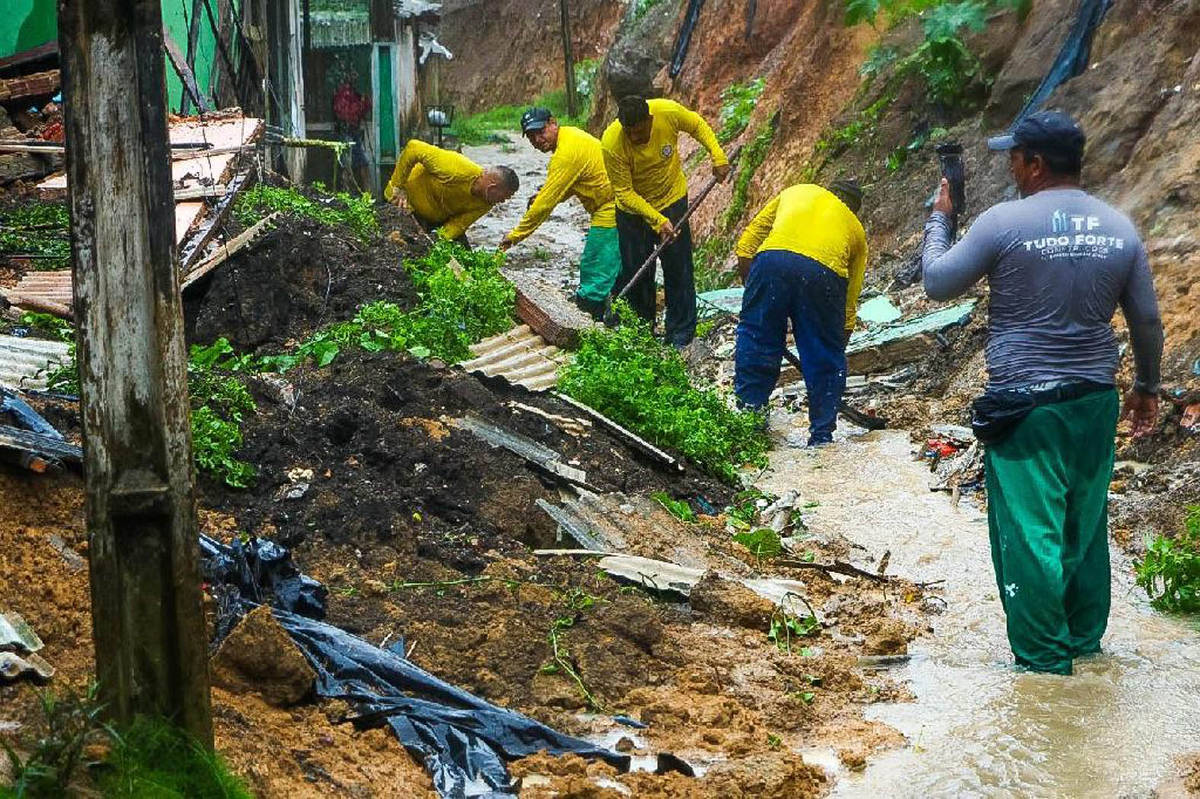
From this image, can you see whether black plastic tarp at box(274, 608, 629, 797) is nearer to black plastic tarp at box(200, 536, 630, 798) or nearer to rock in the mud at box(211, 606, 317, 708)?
black plastic tarp at box(200, 536, 630, 798)

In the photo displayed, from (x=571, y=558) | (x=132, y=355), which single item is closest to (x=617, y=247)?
(x=571, y=558)

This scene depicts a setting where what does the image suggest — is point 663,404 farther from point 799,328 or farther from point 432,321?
point 432,321

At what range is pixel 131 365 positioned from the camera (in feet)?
11.0

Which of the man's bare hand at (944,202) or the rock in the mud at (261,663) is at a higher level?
the man's bare hand at (944,202)

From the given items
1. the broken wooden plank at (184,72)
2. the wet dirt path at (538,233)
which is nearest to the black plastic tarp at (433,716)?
the broken wooden plank at (184,72)

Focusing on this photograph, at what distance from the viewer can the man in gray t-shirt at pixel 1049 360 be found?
5164mm

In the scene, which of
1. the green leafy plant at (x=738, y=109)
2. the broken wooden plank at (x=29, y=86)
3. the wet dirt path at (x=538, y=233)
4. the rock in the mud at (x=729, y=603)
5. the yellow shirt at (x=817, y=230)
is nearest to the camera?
the rock in the mud at (x=729, y=603)

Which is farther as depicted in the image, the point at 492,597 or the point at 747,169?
the point at 747,169

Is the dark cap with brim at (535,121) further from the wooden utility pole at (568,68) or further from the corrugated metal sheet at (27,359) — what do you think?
the wooden utility pole at (568,68)

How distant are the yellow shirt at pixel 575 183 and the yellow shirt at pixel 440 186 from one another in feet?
2.35

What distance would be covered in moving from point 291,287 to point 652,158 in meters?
3.78

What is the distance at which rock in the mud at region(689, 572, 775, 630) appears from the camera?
19.0 ft

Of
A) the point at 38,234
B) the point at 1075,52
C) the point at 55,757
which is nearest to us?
the point at 55,757

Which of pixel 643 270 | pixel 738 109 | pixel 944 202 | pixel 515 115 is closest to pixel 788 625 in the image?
pixel 944 202
